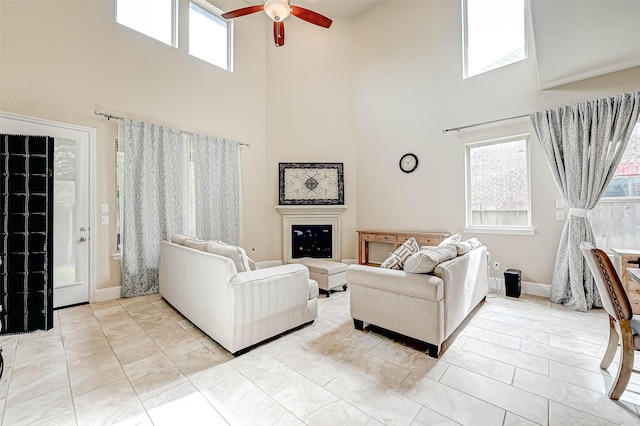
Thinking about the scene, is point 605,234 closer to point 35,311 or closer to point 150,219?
point 150,219

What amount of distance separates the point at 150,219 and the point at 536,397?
4541 millimetres

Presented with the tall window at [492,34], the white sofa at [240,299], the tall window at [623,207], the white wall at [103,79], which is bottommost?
the white sofa at [240,299]

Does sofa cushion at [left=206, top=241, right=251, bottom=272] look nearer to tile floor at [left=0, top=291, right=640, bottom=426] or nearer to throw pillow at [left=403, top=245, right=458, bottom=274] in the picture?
tile floor at [left=0, top=291, right=640, bottom=426]

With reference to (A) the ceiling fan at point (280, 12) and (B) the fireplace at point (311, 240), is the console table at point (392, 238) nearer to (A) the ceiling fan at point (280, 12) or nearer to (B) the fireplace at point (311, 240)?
(B) the fireplace at point (311, 240)

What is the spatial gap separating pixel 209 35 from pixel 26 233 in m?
4.26

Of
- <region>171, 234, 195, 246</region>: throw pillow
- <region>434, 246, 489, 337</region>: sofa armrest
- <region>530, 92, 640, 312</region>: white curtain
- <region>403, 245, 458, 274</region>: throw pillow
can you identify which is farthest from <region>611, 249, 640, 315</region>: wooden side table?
<region>171, 234, 195, 246</region>: throw pillow

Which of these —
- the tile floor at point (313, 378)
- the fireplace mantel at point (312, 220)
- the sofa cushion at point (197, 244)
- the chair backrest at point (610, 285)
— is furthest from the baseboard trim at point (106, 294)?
the chair backrest at point (610, 285)

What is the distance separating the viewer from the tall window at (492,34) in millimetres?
4047

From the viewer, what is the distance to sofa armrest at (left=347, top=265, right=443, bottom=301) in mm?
2166

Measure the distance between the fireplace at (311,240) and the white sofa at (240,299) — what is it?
274 centimetres

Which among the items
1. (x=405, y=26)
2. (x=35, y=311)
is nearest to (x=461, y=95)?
(x=405, y=26)

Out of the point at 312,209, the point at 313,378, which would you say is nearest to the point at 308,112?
the point at 312,209

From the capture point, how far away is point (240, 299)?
2213mm

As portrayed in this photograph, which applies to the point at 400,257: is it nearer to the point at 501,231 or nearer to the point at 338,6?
the point at 501,231
